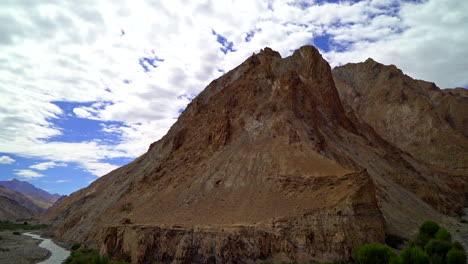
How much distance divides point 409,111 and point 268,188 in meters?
63.4

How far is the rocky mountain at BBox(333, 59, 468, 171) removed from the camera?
71750 mm

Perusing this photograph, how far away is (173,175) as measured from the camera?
1566 inches

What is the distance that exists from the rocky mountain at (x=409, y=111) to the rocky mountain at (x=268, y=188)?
14.3 meters

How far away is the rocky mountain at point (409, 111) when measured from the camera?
7175cm

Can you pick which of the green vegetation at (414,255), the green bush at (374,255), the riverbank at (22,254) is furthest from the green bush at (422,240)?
the riverbank at (22,254)

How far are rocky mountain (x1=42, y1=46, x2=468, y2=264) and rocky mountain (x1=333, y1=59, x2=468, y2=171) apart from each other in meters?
14.3

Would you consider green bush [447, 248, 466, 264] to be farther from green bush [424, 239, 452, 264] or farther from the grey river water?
the grey river water

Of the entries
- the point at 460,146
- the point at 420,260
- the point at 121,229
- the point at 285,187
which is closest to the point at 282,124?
the point at 285,187

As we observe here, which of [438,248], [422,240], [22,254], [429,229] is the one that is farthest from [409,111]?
[22,254]

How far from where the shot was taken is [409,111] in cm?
8050

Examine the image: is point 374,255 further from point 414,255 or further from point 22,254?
point 22,254

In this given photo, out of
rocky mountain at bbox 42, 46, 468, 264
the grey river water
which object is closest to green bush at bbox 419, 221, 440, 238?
rocky mountain at bbox 42, 46, 468, 264

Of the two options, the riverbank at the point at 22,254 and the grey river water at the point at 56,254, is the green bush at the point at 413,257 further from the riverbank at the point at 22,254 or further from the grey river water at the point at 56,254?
the riverbank at the point at 22,254

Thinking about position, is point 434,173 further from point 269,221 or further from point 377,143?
point 269,221
